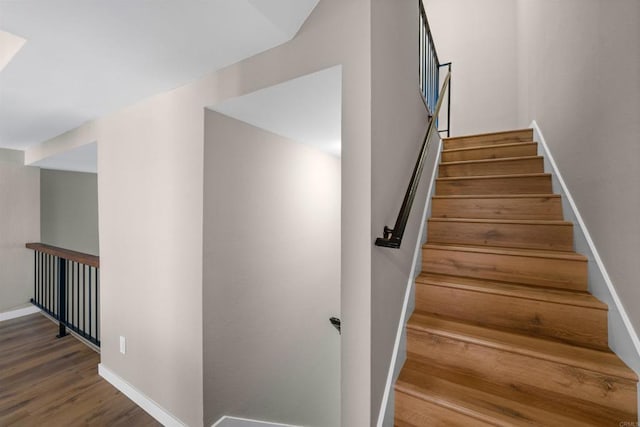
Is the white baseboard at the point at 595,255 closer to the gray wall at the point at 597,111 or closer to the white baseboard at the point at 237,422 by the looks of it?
the gray wall at the point at 597,111

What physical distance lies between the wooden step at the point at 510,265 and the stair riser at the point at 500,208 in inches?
14.2

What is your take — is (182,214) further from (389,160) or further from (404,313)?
(404,313)

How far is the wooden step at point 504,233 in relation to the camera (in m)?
1.71

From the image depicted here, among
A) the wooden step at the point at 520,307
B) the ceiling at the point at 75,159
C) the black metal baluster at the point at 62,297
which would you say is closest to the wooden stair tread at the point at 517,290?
the wooden step at the point at 520,307

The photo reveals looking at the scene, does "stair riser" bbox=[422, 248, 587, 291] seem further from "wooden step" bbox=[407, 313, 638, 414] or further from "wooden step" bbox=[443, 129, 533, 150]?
"wooden step" bbox=[443, 129, 533, 150]

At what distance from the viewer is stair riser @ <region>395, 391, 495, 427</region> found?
1.14m

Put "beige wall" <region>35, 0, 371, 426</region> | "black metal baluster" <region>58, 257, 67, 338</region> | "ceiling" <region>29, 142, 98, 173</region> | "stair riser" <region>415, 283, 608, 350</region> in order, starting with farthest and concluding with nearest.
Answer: "black metal baluster" <region>58, 257, 67, 338</region> → "ceiling" <region>29, 142, 98, 173</region> → "stair riser" <region>415, 283, 608, 350</region> → "beige wall" <region>35, 0, 371, 426</region>

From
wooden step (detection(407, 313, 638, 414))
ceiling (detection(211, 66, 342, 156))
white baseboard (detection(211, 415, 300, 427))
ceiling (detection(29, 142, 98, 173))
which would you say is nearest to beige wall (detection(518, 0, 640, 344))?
wooden step (detection(407, 313, 638, 414))

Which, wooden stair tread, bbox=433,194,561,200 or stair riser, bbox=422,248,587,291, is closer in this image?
stair riser, bbox=422,248,587,291

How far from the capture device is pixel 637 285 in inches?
43.4

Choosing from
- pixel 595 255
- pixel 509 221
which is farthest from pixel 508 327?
pixel 509 221

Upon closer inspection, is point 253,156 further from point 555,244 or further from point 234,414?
point 555,244

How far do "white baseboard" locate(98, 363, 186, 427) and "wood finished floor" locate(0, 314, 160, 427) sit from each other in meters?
0.03

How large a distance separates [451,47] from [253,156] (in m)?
3.87
